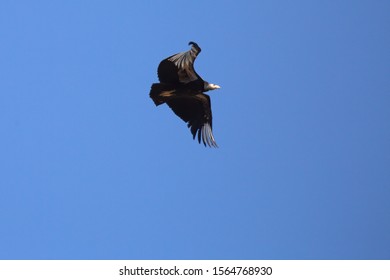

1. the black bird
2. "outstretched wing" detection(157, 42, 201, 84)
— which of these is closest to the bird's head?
the black bird

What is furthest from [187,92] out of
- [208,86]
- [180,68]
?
[180,68]

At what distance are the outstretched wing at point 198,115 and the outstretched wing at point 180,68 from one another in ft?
3.62

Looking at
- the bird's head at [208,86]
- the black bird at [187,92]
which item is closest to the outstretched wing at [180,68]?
the black bird at [187,92]

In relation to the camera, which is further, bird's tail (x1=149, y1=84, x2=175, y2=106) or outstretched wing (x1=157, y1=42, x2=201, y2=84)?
bird's tail (x1=149, y1=84, x2=175, y2=106)

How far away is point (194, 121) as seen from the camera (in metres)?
34.3

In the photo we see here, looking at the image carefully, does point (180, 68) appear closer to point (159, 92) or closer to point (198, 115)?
point (159, 92)

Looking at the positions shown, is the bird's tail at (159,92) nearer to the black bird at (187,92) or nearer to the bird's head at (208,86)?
the black bird at (187,92)

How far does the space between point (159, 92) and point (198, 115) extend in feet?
5.48

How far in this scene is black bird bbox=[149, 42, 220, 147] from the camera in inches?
1273

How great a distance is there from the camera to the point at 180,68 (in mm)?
32531

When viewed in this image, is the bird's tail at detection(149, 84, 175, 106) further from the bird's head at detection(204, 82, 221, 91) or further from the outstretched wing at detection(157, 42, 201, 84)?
the bird's head at detection(204, 82, 221, 91)
